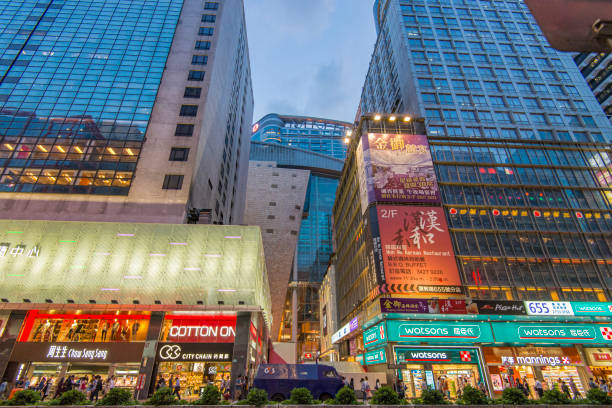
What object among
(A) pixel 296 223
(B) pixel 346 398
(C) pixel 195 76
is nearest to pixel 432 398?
(B) pixel 346 398

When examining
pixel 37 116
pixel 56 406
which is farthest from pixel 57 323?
pixel 37 116

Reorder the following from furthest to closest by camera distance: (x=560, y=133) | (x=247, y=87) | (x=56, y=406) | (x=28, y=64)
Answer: (x=247, y=87)
(x=560, y=133)
(x=28, y=64)
(x=56, y=406)

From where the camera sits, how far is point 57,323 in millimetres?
25344

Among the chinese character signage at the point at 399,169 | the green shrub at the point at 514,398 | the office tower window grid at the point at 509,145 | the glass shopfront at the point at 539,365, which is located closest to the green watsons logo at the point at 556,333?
the glass shopfront at the point at 539,365

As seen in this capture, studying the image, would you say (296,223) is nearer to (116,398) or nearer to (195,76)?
(195,76)

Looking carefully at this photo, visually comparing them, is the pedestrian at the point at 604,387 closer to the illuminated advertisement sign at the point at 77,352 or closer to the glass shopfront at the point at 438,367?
the glass shopfront at the point at 438,367

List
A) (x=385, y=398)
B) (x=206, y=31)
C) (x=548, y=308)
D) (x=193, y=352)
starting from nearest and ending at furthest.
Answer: (x=385, y=398) < (x=193, y=352) < (x=548, y=308) < (x=206, y=31)

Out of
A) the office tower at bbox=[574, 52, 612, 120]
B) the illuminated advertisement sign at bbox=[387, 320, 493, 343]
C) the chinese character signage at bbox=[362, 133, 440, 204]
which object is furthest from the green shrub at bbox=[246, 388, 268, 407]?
the office tower at bbox=[574, 52, 612, 120]

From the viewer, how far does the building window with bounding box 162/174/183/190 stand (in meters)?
34.0

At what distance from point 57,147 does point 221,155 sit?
19380 mm

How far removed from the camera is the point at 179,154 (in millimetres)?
35969

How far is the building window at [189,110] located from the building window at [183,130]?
1.86 m

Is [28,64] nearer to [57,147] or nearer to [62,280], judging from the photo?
[57,147]

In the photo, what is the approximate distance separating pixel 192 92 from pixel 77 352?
30.3 m
